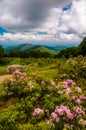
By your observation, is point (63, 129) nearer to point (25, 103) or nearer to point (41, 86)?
point (25, 103)

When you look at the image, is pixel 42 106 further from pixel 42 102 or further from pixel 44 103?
pixel 42 102

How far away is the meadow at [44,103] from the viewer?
26.5ft

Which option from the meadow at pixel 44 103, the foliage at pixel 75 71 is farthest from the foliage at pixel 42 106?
the foliage at pixel 75 71

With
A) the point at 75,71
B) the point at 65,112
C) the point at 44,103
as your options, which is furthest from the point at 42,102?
the point at 75,71

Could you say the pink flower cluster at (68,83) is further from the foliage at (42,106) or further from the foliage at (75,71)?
the foliage at (75,71)

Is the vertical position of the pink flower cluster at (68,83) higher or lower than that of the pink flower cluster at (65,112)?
higher

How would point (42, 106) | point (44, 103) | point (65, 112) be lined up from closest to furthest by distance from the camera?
1. point (65, 112)
2. point (42, 106)
3. point (44, 103)

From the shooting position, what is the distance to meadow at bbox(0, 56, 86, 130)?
8086 millimetres

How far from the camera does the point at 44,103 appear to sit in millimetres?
11352

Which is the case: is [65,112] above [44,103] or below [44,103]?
above

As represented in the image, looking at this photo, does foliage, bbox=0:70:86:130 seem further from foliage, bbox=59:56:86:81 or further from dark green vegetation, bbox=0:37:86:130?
foliage, bbox=59:56:86:81

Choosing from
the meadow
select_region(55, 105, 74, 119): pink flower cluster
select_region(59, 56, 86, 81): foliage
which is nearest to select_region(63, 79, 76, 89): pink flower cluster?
the meadow

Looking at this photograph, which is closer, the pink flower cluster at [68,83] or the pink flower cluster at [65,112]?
the pink flower cluster at [65,112]

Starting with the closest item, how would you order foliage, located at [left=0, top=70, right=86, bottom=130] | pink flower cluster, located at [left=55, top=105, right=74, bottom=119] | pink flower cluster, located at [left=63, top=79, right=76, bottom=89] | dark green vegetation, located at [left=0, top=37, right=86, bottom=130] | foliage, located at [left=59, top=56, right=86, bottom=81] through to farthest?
pink flower cluster, located at [left=55, top=105, right=74, bottom=119], foliage, located at [left=0, top=70, right=86, bottom=130], dark green vegetation, located at [left=0, top=37, right=86, bottom=130], pink flower cluster, located at [left=63, top=79, right=76, bottom=89], foliage, located at [left=59, top=56, right=86, bottom=81]
